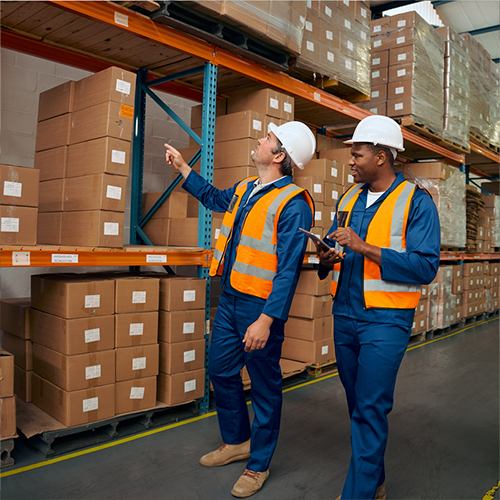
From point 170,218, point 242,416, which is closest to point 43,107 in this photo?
point 170,218

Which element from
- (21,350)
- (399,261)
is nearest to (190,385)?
(21,350)

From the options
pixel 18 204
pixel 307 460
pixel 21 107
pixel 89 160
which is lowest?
pixel 307 460

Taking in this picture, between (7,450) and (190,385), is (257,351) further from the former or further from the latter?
(7,450)

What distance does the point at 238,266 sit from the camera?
8.69 ft

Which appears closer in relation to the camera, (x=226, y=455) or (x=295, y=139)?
(x=295, y=139)

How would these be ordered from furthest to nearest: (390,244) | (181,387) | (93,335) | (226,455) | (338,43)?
1. (338,43)
2. (181,387)
3. (93,335)
4. (226,455)
5. (390,244)

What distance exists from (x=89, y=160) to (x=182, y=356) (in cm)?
162

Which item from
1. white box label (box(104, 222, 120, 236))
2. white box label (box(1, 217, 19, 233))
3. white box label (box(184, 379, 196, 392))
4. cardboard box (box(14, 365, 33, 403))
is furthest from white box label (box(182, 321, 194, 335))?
white box label (box(1, 217, 19, 233))

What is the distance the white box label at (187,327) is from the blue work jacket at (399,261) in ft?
5.15

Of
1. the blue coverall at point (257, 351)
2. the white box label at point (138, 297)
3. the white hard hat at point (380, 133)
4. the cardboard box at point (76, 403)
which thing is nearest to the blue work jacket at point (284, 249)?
the blue coverall at point (257, 351)

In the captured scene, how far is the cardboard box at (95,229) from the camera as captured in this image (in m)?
3.11

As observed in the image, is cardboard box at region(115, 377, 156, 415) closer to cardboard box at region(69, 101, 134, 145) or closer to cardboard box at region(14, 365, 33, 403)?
cardboard box at region(14, 365, 33, 403)

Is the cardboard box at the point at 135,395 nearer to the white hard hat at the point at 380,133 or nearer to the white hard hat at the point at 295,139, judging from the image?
the white hard hat at the point at 295,139

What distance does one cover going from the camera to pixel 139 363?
11.1 ft
